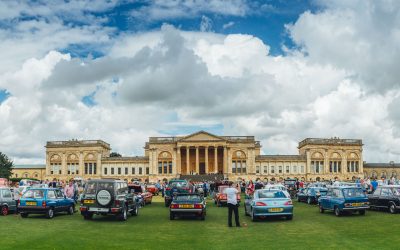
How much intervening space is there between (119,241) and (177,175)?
3676 inches

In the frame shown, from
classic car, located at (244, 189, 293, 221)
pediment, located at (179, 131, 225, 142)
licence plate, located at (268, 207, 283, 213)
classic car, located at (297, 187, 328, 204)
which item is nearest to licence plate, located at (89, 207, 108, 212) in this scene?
classic car, located at (244, 189, 293, 221)

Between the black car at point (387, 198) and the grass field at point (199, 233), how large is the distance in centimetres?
199

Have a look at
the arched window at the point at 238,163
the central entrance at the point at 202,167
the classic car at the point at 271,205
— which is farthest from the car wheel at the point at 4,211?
the central entrance at the point at 202,167

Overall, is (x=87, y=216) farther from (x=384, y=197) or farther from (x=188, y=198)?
(x=384, y=197)

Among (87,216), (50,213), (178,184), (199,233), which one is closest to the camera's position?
(199,233)

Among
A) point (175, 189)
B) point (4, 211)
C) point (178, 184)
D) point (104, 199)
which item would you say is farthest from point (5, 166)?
point (104, 199)

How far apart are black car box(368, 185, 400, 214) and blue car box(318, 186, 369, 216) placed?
6.25 ft

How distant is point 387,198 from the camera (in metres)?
28.5

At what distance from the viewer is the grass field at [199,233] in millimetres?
16359

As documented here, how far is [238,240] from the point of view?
58.1ft

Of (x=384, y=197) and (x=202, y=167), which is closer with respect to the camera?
(x=384, y=197)

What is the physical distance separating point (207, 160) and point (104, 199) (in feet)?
290

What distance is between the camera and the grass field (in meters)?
16.4

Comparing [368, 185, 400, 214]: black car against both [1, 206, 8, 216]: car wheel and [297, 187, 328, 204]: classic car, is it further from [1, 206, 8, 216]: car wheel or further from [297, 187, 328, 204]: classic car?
[1, 206, 8, 216]: car wheel
